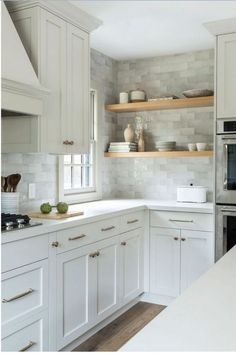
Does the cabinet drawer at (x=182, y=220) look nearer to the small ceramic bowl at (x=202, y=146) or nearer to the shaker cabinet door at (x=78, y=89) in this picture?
the small ceramic bowl at (x=202, y=146)

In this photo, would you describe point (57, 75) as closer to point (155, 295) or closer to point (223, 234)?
point (223, 234)

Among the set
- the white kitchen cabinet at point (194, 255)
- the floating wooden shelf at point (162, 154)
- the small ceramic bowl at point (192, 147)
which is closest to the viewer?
the white kitchen cabinet at point (194, 255)

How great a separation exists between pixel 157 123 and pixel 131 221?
1389 mm

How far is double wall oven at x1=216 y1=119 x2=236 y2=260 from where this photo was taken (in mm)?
3291

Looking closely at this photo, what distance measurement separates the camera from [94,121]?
428cm

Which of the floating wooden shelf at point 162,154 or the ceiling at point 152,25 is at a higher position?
the ceiling at point 152,25

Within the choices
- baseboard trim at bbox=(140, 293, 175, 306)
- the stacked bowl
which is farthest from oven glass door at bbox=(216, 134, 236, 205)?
baseboard trim at bbox=(140, 293, 175, 306)

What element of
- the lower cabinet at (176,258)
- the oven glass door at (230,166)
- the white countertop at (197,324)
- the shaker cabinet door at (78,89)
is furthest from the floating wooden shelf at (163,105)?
the white countertop at (197,324)

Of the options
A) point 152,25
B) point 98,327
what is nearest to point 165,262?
point 98,327

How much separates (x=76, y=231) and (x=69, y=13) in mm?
1643

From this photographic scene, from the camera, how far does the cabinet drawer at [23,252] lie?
82.2 inches

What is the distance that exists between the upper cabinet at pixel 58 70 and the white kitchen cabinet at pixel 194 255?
123 centimetres

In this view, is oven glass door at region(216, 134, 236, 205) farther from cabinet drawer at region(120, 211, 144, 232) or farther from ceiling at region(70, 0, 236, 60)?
ceiling at region(70, 0, 236, 60)

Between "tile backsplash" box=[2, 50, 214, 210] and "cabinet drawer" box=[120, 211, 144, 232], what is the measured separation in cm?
76
